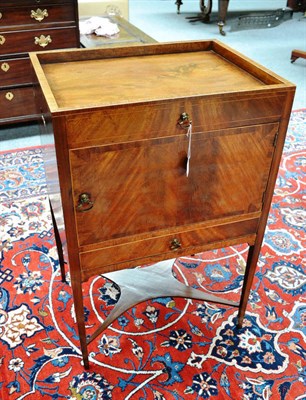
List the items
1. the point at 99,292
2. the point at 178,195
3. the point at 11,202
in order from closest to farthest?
the point at 178,195 → the point at 99,292 → the point at 11,202

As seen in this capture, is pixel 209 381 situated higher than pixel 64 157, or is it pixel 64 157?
pixel 64 157

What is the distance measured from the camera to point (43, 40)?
264 cm

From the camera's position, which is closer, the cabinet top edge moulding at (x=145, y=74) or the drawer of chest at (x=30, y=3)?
the cabinet top edge moulding at (x=145, y=74)

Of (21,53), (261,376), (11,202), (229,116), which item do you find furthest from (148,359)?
(21,53)

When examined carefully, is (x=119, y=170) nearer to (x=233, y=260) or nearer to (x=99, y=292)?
(x=99, y=292)

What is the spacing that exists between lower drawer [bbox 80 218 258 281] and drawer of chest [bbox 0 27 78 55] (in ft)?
6.17

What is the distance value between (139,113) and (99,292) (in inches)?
37.1

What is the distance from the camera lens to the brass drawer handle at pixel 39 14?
101 inches

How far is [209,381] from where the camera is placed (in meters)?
1.42

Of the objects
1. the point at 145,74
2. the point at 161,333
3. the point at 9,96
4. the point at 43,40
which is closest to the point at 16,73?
the point at 9,96

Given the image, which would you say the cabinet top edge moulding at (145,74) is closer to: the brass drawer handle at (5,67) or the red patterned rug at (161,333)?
the red patterned rug at (161,333)

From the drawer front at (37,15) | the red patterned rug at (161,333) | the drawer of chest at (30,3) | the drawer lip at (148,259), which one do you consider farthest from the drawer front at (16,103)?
the drawer lip at (148,259)

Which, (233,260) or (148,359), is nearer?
(148,359)

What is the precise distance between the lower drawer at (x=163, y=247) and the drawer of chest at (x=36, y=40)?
6.17 ft
